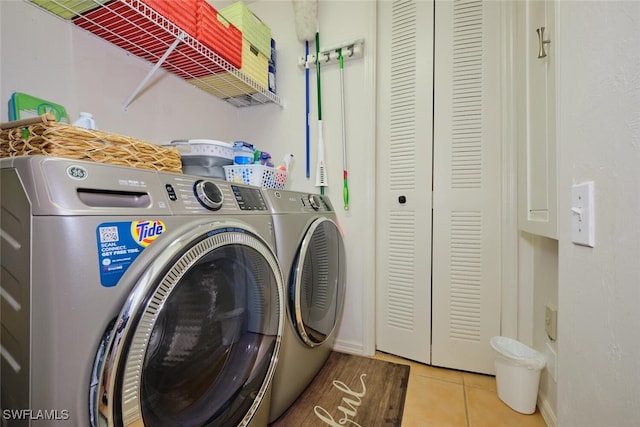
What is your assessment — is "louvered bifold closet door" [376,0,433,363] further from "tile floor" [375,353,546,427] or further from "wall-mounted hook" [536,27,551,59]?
"wall-mounted hook" [536,27,551,59]

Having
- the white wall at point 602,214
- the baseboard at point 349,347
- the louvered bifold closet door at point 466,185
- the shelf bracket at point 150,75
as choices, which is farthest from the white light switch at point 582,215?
the shelf bracket at point 150,75

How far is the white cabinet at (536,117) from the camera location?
985mm

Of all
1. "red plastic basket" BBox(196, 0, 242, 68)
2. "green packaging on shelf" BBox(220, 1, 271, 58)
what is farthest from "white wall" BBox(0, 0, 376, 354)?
"red plastic basket" BBox(196, 0, 242, 68)

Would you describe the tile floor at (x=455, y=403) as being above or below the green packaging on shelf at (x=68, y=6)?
below

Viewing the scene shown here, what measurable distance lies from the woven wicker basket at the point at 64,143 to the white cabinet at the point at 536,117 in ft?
4.35

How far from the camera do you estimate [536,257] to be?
1.37m

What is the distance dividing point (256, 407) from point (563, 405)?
839 millimetres

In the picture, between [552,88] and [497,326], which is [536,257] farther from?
[552,88]

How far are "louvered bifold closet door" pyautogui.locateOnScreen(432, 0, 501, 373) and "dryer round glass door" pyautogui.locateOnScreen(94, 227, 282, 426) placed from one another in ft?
3.45

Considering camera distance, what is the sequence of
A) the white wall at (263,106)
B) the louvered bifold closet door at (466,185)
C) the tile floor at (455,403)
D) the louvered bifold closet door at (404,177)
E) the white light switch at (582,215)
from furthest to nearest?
the louvered bifold closet door at (404,177)
the louvered bifold closet door at (466,185)
the tile floor at (455,403)
the white wall at (263,106)
the white light switch at (582,215)

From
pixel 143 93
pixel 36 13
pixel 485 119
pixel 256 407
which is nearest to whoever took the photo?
pixel 256 407

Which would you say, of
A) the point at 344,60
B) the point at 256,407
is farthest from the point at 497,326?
the point at 344,60

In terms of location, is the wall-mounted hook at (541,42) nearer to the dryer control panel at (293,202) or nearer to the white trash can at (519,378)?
the dryer control panel at (293,202)

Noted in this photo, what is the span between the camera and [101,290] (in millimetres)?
511
